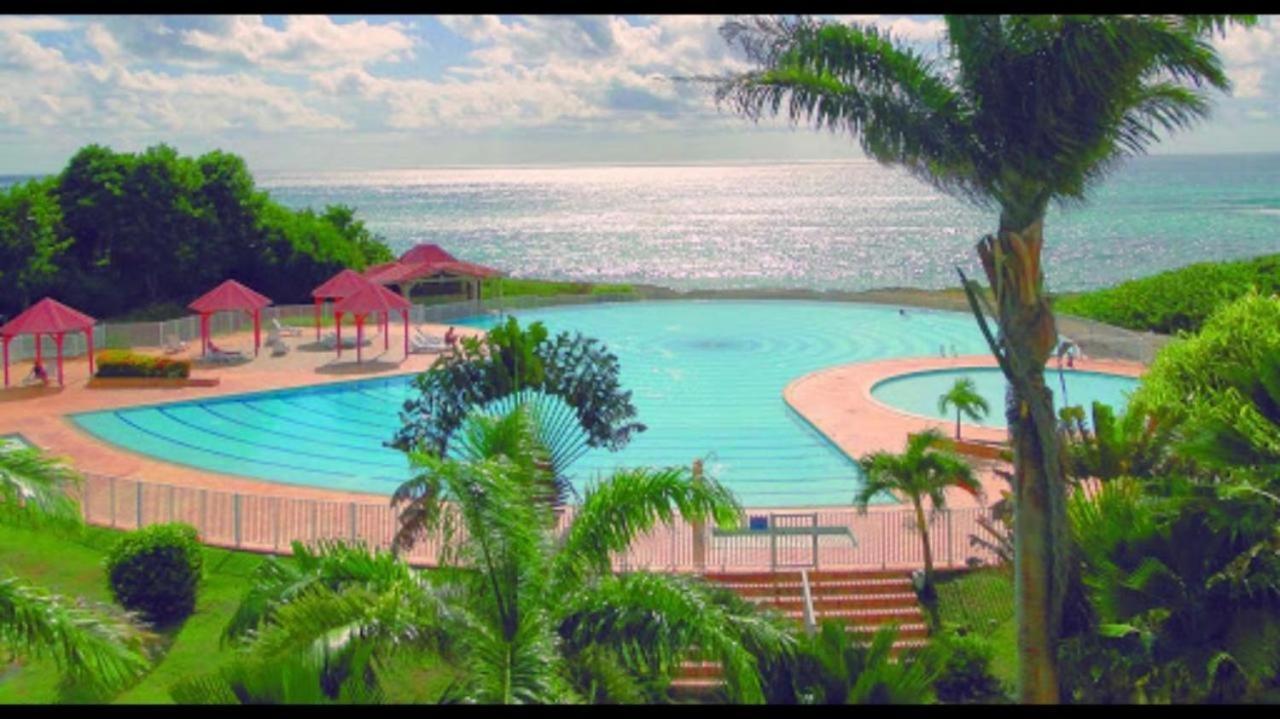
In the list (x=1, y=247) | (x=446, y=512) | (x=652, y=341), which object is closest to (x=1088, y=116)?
(x=446, y=512)

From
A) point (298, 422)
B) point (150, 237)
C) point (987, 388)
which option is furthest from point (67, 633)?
point (150, 237)

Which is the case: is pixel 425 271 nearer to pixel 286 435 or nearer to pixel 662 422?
pixel 286 435

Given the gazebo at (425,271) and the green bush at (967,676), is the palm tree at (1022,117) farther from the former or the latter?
the gazebo at (425,271)

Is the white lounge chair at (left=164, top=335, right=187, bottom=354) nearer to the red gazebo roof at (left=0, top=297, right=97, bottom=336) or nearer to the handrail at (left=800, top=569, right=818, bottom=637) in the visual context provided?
the red gazebo roof at (left=0, top=297, right=97, bottom=336)

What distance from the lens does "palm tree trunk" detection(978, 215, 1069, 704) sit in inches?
372

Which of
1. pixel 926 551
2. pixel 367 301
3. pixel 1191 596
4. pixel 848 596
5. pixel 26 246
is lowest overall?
pixel 848 596

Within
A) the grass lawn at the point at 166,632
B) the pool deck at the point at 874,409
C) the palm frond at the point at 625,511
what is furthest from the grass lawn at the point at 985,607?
the grass lawn at the point at 166,632

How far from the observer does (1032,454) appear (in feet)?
32.0

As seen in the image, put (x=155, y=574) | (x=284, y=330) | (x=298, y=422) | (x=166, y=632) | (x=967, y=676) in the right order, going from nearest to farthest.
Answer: (x=967, y=676)
(x=166, y=632)
(x=155, y=574)
(x=298, y=422)
(x=284, y=330)

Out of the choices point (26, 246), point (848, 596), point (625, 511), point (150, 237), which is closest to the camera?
point (625, 511)

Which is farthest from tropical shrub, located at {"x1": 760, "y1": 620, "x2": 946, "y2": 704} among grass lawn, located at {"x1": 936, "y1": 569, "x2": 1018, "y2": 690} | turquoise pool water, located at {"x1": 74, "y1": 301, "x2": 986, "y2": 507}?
turquoise pool water, located at {"x1": 74, "y1": 301, "x2": 986, "y2": 507}

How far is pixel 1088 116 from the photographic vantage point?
9703 mm

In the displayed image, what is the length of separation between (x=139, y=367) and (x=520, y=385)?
1822 centimetres

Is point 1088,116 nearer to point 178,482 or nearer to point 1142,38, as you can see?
point 1142,38
